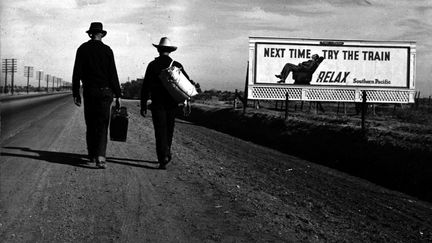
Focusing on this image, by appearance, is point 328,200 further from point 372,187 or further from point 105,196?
point 105,196

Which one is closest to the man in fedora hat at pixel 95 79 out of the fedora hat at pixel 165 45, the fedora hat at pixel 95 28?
the fedora hat at pixel 95 28

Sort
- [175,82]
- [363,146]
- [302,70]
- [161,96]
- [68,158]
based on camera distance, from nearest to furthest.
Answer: [175,82] < [161,96] < [68,158] < [363,146] < [302,70]

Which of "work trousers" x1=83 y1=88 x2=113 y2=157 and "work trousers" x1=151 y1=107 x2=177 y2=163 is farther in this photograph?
"work trousers" x1=151 y1=107 x2=177 y2=163

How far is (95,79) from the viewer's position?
736 centimetres

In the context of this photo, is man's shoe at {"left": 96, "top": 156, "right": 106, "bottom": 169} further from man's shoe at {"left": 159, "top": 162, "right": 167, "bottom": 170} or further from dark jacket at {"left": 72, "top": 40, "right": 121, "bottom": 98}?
dark jacket at {"left": 72, "top": 40, "right": 121, "bottom": 98}

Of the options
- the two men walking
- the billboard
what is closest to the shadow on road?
the two men walking

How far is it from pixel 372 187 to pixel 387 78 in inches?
836

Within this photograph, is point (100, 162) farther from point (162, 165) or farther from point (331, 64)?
point (331, 64)

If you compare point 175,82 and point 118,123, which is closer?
point 175,82

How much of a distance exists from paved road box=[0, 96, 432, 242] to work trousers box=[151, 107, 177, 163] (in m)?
0.30

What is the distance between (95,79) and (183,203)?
291cm

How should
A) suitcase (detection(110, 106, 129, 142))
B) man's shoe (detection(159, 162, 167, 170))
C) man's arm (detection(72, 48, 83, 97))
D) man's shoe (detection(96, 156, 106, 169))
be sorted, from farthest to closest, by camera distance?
suitcase (detection(110, 106, 129, 142)) → man's shoe (detection(159, 162, 167, 170)) → man's arm (detection(72, 48, 83, 97)) → man's shoe (detection(96, 156, 106, 169))

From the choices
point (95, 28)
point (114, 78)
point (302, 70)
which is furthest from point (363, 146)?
point (302, 70)

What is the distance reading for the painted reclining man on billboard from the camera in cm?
2780
